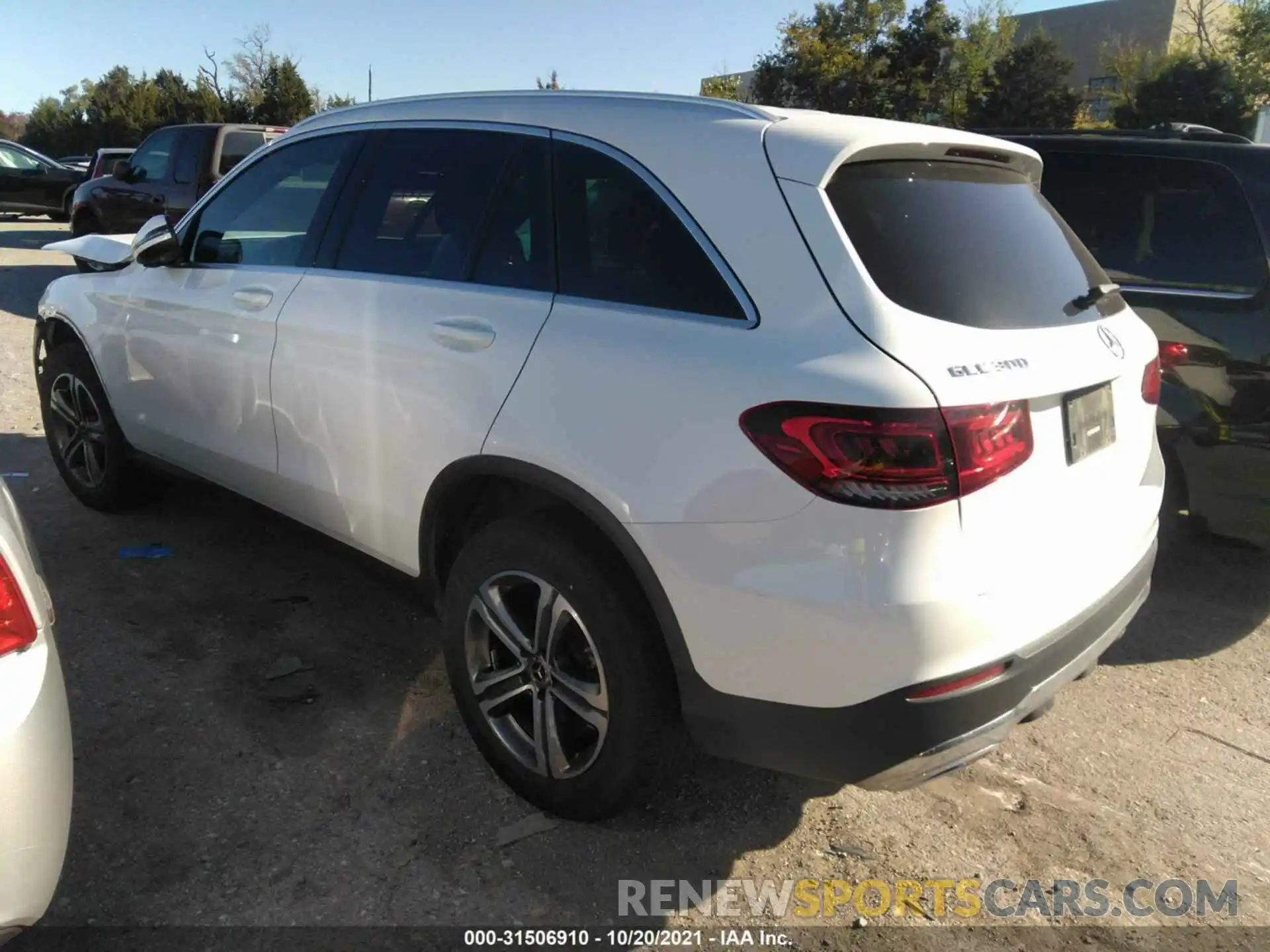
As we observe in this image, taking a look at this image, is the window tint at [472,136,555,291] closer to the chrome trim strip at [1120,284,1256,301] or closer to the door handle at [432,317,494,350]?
the door handle at [432,317,494,350]

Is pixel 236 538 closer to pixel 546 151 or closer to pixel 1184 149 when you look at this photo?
pixel 546 151

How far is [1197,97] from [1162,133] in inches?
1324

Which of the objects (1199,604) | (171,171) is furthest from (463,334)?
(171,171)

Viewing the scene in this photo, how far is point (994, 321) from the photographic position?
2.28 meters

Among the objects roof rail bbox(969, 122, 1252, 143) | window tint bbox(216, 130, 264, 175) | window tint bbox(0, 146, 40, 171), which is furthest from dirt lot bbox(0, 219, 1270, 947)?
window tint bbox(0, 146, 40, 171)

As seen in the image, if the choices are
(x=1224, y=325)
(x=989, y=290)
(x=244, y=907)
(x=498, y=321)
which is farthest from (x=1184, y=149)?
(x=244, y=907)

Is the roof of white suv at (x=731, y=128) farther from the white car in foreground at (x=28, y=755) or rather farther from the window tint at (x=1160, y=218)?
the white car in foreground at (x=28, y=755)

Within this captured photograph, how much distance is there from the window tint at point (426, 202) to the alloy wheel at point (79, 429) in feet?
6.79

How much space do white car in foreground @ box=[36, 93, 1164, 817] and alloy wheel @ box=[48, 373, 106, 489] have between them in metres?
1.83

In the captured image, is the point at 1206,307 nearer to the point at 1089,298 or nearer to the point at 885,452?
the point at 1089,298

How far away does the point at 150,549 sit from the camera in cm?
452

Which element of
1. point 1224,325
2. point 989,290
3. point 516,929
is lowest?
point 516,929

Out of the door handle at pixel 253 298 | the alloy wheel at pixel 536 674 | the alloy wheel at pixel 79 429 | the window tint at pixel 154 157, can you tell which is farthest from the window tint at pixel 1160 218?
the window tint at pixel 154 157

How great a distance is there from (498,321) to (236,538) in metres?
2.59
